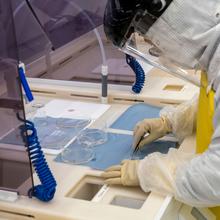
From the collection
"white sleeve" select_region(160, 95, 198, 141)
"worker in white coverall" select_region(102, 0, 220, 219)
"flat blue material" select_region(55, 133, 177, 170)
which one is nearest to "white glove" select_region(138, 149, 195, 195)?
"worker in white coverall" select_region(102, 0, 220, 219)

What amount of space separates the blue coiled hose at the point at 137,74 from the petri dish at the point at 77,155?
489mm

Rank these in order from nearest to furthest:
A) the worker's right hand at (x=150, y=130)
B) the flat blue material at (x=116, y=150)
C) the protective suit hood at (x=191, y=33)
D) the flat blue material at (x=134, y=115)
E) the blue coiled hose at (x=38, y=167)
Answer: the protective suit hood at (x=191, y=33) → the blue coiled hose at (x=38, y=167) → the flat blue material at (x=116, y=150) → the worker's right hand at (x=150, y=130) → the flat blue material at (x=134, y=115)

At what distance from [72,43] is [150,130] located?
0.77 m

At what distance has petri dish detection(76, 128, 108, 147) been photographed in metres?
1.49

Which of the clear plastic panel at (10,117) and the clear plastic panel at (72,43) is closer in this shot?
the clear plastic panel at (10,117)

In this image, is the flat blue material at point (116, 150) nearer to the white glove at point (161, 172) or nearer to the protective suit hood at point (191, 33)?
the white glove at point (161, 172)

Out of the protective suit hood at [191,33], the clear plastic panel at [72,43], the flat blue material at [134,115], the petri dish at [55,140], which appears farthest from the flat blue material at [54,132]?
the protective suit hood at [191,33]

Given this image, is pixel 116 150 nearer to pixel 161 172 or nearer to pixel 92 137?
pixel 92 137

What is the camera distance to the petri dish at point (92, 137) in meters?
1.49

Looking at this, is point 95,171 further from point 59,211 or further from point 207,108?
point 207,108

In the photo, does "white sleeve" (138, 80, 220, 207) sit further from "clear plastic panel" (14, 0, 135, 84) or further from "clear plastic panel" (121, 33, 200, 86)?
"clear plastic panel" (14, 0, 135, 84)

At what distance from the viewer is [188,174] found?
1.12m

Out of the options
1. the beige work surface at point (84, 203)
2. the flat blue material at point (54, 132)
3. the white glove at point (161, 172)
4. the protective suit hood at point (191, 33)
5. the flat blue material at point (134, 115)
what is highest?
the protective suit hood at point (191, 33)

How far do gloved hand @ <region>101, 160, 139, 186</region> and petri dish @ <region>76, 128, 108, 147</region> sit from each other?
0.72ft
